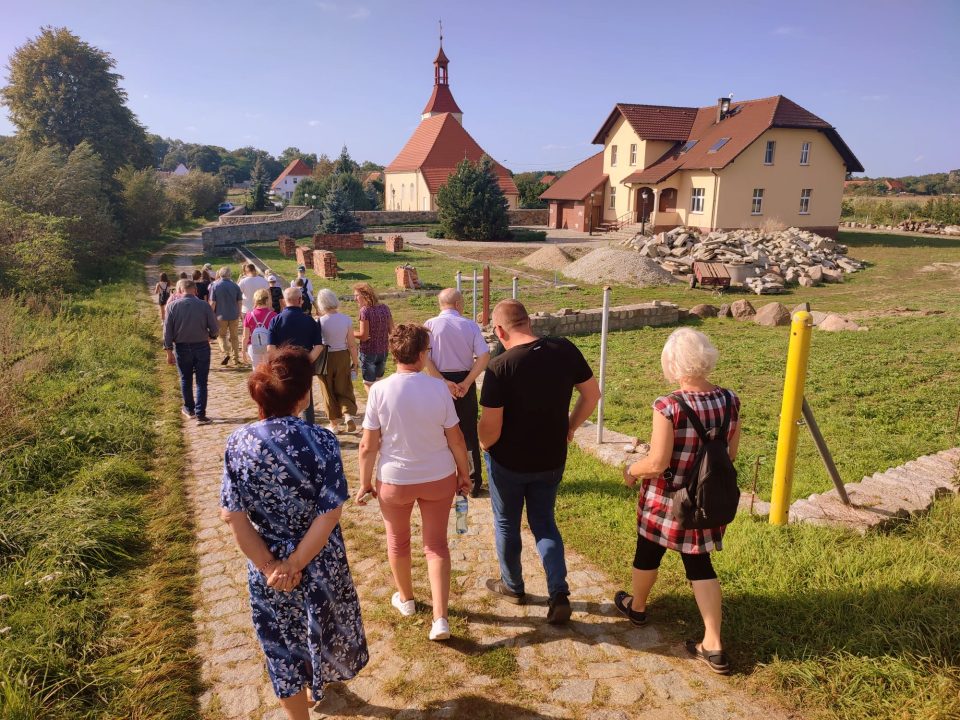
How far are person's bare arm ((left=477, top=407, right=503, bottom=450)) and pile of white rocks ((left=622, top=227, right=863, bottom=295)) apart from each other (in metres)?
17.8

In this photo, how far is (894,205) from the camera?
141 feet

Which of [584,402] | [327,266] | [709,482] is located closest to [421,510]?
[584,402]

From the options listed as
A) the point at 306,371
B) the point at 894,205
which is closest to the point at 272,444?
the point at 306,371

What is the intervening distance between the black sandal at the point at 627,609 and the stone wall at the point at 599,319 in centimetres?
865

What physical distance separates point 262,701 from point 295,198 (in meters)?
66.3

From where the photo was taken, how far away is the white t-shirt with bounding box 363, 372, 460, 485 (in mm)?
3217

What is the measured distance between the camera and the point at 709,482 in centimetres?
295

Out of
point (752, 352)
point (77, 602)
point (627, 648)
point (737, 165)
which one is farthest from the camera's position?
point (737, 165)

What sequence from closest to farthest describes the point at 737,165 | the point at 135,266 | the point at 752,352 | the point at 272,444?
1. the point at 272,444
2. the point at 752,352
3. the point at 135,266
4. the point at 737,165

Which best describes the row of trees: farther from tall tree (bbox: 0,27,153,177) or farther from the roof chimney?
the roof chimney

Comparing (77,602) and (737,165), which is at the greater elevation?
(737,165)

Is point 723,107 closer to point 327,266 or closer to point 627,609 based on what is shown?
point 327,266

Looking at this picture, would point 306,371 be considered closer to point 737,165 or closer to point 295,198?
point 737,165

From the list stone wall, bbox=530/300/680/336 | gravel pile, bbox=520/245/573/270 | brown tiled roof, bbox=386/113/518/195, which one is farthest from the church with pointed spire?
stone wall, bbox=530/300/680/336
